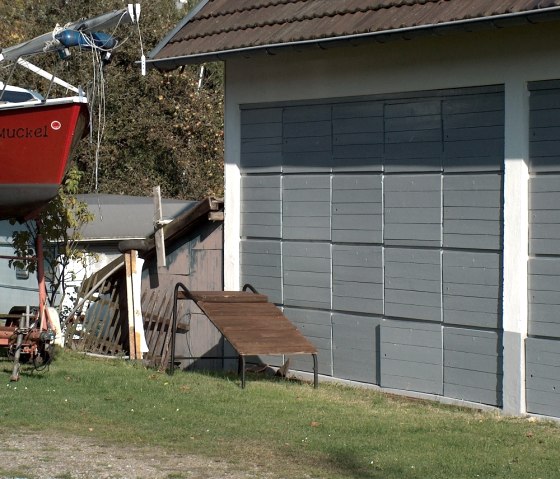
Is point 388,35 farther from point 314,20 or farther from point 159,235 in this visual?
point 159,235

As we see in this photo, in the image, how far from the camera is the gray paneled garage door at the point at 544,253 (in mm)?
10156

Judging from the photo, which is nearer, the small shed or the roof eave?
the roof eave

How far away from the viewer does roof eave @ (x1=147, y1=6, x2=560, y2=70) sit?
9555 mm

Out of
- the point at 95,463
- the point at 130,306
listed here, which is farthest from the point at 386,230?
the point at 95,463

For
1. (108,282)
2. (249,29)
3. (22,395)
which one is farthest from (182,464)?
(108,282)

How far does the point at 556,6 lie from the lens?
9.26 meters

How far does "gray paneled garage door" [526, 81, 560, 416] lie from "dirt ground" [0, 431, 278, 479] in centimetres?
367

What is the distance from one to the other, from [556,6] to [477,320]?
3.30m

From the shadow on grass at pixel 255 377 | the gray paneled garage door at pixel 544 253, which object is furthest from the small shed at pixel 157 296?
the gray paneled garage door at pixel 544 253

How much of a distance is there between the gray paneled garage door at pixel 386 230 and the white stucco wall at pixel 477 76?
154 millimetres

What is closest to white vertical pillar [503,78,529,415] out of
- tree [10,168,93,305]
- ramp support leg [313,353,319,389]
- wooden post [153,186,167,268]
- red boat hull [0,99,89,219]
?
ramp support leg [313,353,319,389]

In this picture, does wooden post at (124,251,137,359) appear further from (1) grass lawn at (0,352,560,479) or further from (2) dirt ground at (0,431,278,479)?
(2) dirt ground at (0,431,278,479)

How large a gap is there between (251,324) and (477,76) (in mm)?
3652

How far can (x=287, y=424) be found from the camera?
31.4 ft
